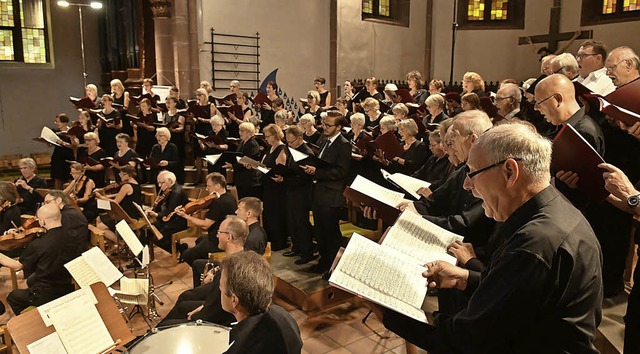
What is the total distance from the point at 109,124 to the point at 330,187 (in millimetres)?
5043

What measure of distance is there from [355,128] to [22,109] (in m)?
9.16

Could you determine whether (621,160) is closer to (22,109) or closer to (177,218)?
(177,218)

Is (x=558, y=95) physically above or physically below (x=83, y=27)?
below

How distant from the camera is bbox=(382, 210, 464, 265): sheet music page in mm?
2461

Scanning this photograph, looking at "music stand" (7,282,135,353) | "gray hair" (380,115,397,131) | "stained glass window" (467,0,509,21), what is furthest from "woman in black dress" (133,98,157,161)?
"stained glass window" (467,0,509,21)

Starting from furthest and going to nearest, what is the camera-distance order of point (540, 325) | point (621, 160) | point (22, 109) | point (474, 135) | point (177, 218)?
point (22, 109) < point (177, 218) < point (621, 160) < point (474, 135) < point (540, 325)

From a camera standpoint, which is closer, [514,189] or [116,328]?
[514,189]

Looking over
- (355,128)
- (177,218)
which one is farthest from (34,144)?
(355,128)

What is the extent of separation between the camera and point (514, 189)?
162 cm

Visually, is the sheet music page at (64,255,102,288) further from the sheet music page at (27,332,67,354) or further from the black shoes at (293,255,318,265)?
the black shoes at (293,255,318,265)

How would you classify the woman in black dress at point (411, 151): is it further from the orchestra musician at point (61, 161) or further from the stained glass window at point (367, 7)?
the stained glass window at point (367, 7)

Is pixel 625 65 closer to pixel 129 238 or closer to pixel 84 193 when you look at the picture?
pixel 129 238

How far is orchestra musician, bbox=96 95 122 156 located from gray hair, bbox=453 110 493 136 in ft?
23.9

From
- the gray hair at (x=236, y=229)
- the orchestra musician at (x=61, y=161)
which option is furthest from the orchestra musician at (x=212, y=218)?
the orchestra musician at (x=61, y=161)
